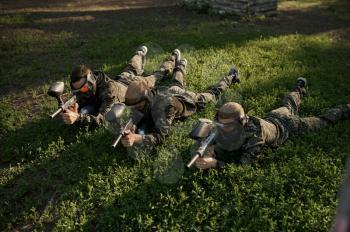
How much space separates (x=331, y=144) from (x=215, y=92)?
130 inches

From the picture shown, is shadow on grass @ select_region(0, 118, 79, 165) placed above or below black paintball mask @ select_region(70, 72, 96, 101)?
below

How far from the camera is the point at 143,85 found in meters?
7.94

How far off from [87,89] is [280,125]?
14.7ft

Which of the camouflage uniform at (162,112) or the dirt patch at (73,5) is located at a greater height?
the dirt patch at (73,5)

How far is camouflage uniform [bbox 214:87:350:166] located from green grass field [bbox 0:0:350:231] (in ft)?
0.76

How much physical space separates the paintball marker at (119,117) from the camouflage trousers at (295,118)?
113 inches

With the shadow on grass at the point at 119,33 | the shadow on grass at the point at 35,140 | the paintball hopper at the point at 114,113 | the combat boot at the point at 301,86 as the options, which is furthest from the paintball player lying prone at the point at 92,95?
the combat boot at the point at 301,86

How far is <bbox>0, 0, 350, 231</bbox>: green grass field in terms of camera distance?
6.87m

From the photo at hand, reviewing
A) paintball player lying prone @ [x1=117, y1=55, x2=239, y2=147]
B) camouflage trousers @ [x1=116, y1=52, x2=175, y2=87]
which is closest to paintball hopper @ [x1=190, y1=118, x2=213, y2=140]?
paintball player lying prone @ [x1=117, y1=55, x2=239, y2=147]

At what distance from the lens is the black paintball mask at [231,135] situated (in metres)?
7.27

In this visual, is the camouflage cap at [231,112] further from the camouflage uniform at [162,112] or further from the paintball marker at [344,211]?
the paintball marker at [344,211]

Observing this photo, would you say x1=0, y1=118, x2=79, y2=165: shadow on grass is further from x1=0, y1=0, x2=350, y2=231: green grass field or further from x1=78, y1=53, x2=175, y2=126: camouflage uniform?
x1=78, y1=53, x2=175, y2=126: camouflage uniform

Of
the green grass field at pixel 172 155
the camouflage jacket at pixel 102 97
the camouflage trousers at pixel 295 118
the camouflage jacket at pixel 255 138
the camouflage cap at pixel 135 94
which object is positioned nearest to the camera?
the green grass field at pixel 172 155

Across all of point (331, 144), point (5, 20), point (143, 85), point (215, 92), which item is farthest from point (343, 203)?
point (5, 20)
